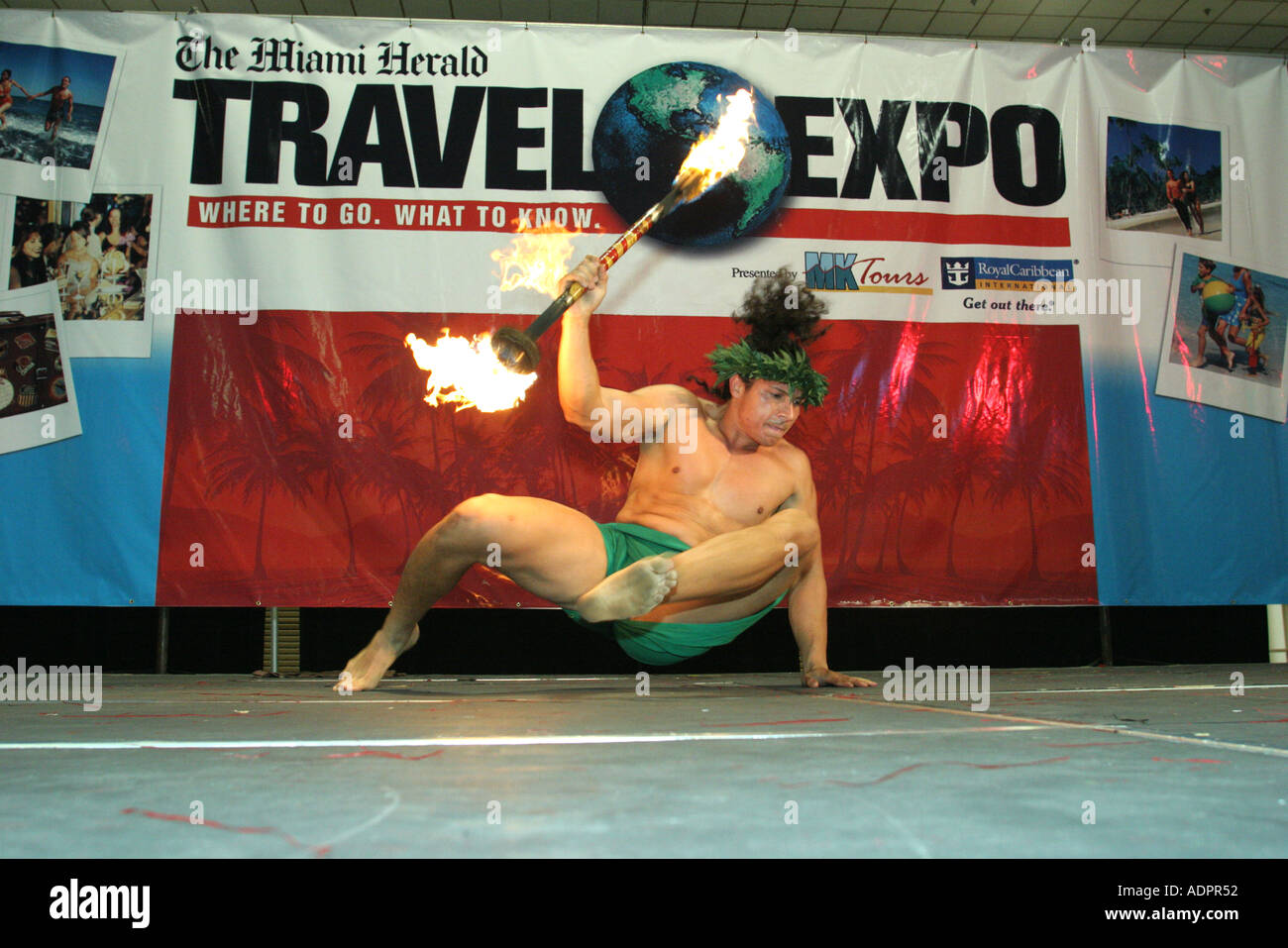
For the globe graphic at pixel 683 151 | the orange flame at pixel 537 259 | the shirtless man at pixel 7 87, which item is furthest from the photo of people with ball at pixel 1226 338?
the shirtless man at pixel 7 87

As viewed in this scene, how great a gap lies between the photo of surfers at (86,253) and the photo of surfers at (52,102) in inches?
6.5

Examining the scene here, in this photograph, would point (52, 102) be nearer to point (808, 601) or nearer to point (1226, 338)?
point (808, 601)

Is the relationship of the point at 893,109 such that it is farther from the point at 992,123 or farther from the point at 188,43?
the point at 188,43

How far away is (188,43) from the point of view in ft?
10.6

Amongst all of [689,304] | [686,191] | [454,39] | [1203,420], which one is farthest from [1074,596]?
[454,39]

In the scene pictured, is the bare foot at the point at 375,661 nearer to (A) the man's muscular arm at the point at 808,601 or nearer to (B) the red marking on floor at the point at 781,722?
(A) the man's muscular arm at the point at 808,601

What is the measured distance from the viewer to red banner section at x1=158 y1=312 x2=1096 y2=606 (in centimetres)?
307

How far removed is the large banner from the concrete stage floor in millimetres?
1614

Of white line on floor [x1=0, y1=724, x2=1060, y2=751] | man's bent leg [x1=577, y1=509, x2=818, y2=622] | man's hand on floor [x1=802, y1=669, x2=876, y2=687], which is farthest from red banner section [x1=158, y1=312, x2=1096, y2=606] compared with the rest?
white line on floor [x1=0, y1=724, x2=1060, y2=751]

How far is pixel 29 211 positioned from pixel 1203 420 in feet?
12.8

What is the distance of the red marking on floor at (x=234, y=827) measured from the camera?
1.85 ft

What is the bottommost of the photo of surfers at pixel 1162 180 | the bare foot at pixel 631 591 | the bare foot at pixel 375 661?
the bare foot at pixel 375 661

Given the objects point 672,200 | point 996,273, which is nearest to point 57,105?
point 672,200

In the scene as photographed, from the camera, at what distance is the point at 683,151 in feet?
10.7
